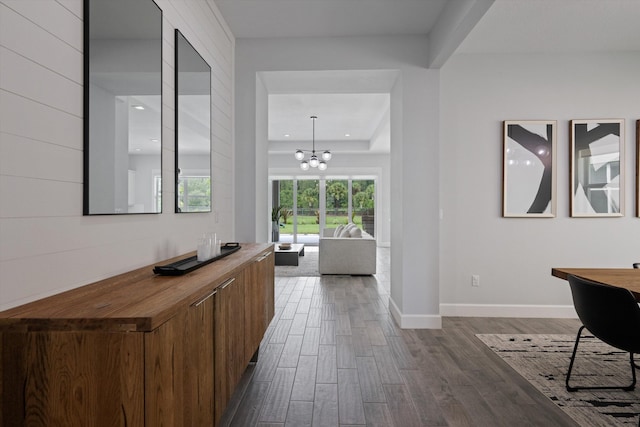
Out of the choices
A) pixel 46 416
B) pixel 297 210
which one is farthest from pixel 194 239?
pixel 297 210

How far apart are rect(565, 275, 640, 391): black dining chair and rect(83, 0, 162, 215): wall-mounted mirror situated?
99.6 inches

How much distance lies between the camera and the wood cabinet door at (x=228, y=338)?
1.52 m

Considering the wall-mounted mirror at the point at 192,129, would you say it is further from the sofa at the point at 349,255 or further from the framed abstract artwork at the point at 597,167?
the framed abstract artwork at the point at 597,167

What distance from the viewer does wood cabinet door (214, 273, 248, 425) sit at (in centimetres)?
152

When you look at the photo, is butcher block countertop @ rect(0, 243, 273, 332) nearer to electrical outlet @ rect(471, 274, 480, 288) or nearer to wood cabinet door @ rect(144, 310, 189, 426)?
wood cabinet door @ rect(144, 310, 189, 426)

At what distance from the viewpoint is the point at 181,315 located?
3.78 feet

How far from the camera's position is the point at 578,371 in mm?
2492

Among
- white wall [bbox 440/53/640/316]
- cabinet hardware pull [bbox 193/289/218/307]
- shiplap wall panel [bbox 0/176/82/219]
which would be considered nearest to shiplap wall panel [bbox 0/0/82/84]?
shiplap wall panel [bbox 0/176/82/219]

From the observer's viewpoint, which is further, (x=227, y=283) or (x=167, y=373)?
(x=227, y=283)

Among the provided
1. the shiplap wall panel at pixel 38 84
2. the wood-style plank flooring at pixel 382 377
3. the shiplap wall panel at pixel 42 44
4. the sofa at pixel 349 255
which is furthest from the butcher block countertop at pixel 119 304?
the sofa at pixel 349 255

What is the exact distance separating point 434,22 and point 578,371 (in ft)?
10.2

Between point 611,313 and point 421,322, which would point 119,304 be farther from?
point 421,322

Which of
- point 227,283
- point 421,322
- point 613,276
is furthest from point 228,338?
point 613,276

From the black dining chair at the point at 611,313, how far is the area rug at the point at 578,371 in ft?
1.31
